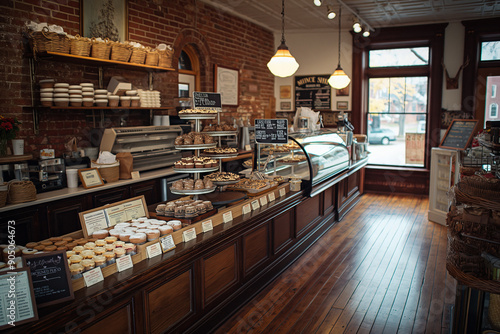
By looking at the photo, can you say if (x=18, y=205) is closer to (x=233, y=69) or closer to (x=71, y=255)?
(x=71, y=255)

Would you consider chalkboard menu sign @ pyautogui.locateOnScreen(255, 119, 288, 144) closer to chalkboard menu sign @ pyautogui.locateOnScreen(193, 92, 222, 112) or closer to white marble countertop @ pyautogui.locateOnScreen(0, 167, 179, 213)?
chalkboard menu sign @ pyautogui.locateOnScreen(193, 92, 222, 112)

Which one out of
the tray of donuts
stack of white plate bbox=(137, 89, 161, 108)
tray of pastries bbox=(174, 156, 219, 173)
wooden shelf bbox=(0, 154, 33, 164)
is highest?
stack of white plate bbox=(137, 89, 161, 108)

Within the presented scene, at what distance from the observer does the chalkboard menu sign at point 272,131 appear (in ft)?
15.4

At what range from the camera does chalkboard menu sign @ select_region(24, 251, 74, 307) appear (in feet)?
6.68

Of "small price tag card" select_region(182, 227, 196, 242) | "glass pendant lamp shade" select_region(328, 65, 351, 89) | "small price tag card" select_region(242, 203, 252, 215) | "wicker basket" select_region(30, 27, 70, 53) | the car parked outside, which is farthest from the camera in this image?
the car parked outside

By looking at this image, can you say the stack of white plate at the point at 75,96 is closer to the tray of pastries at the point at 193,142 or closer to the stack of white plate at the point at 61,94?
the stack of white plate at the point at 61,94

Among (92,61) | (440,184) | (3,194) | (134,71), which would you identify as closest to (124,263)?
(3,194)

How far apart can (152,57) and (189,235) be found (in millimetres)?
3305

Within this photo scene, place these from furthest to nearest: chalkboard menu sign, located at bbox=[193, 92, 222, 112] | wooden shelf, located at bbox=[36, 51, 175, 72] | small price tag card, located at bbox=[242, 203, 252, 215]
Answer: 1. wooden shelf, located at bbox=[36, 51, 175, 72]
2. chalkboard menu sign, located at bbox=[193, 92, 222, 112]
3. small price tag card, located at bbox=[242, 203, 252, 215]

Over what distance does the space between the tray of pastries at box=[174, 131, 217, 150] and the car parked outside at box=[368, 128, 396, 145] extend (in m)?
6.40

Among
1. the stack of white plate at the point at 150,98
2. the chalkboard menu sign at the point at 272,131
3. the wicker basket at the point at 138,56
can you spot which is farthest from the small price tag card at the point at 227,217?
the wicker basket at the point at 138,56

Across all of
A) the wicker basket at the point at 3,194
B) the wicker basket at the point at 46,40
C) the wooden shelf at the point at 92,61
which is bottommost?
the wicker basket at the point at 3,194

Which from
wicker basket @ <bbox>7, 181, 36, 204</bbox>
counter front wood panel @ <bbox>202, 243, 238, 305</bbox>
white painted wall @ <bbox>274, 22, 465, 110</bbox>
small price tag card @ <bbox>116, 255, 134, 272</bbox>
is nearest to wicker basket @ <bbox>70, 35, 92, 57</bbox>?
wicker basket @ <bbox>7, 181, 36, 204</bbox>

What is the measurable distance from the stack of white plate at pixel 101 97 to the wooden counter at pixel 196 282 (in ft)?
7.94
